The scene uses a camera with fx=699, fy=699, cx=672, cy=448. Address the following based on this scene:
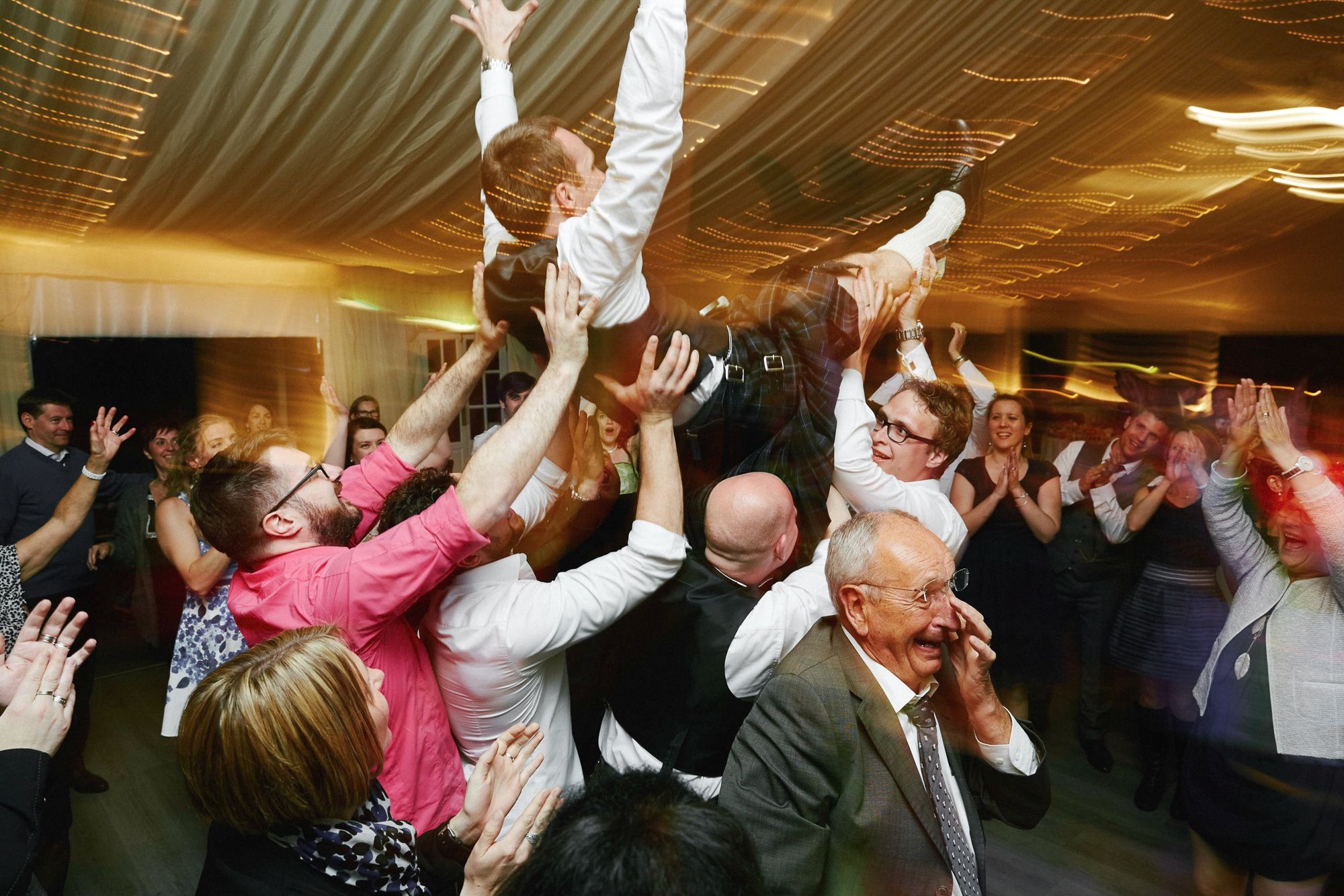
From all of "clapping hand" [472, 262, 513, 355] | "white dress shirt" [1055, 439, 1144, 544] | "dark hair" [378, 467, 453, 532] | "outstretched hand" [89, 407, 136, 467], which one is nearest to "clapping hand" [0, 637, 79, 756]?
"dark hair" [378, 467, 453, 532]

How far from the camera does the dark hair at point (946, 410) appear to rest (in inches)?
58.2

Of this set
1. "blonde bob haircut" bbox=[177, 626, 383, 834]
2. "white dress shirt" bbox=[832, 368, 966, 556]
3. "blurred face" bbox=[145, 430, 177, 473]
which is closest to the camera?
"blonde bob haircut" bbox=[177, 626, 383, 834]

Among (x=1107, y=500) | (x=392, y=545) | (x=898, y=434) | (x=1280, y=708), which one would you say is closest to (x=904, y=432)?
(x=898, y=434)

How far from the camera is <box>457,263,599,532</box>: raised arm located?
3.12 ft

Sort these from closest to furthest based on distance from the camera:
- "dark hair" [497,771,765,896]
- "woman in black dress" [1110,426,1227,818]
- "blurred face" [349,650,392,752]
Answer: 1. "dark hair" [497,771,765,896]
2. "blurred face" [349,650,392,752]
3. "woman in black dress" [1110,426,1227,818]

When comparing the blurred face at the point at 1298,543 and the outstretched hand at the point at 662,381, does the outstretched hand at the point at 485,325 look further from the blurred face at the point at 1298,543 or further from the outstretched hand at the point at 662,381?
the blurred face at the point at 1298,543

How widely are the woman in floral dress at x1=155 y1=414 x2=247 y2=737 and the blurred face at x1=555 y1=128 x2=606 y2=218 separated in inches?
52.0

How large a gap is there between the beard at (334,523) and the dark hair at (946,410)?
1.12 m

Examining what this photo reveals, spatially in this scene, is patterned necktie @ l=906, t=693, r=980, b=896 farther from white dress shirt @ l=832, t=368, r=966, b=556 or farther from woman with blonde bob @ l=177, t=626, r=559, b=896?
woman with blonde bob @ l=177, t=626, r=559, b=896

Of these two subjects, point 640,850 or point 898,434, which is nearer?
point 640,850

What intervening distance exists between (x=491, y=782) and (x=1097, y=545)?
7.67 feet

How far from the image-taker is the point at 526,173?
3.40ft

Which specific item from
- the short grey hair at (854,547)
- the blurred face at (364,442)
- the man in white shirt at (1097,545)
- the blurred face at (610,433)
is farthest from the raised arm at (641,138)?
the man in white shirt at (1097,545)

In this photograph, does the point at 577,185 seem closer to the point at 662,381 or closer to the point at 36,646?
the point at 662,381
